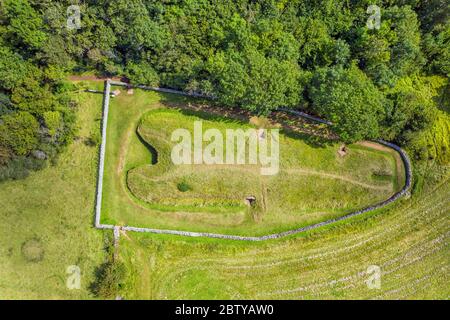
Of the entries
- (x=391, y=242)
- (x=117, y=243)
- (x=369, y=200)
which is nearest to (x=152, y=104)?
(x=117, y=243)

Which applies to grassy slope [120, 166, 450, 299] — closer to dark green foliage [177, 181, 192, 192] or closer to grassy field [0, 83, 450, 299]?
grassy field [0, 83, 450, 299]

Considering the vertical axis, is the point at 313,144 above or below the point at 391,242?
above

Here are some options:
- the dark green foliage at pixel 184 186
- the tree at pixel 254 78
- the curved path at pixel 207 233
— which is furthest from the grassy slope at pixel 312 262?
the tree at pixel 254 78

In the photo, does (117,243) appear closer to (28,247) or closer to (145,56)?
(28,247)

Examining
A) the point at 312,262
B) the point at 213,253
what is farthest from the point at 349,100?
the point at 213,253

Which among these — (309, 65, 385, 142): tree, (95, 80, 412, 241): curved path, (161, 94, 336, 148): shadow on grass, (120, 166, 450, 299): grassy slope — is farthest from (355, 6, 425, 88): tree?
(120, 166, 450, 299): grassy slope
